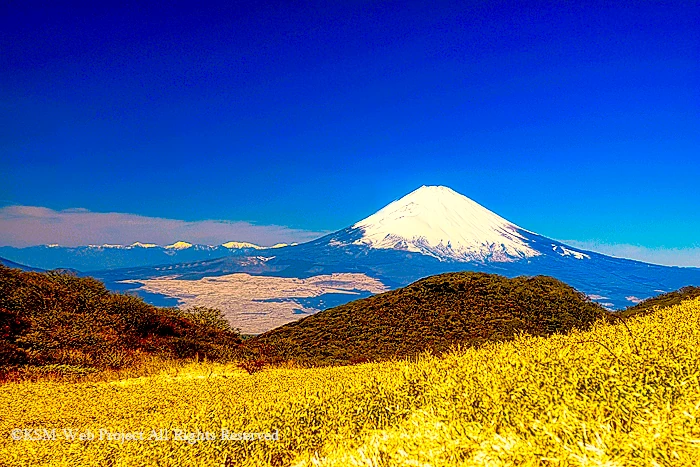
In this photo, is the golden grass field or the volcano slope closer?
the golden grass field

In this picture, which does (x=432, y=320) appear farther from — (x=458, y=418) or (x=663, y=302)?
(x=458, y=418)

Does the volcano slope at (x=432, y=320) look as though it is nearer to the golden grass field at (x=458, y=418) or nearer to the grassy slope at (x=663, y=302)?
the grassy slope at (x=663, y=302)

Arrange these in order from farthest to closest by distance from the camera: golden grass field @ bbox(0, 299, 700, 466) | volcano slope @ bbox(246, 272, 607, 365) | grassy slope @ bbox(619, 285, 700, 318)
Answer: volcano slope @ bbox(246, 272, 607, 365) → grassy slope @ bbox(619, 285, 700, 318) → golden grass field @ bbox(0, 299, 700, 466)

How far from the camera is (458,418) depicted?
4.95 m

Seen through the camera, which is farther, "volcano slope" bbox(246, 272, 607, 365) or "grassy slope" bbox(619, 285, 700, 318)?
"volcano slope" bbox(246, 272, 607, 365)

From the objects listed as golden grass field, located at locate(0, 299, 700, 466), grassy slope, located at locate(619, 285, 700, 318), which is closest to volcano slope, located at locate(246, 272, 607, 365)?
grassy slope, located at locate(619, 285, 700, 318)

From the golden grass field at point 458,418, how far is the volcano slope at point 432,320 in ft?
40.1

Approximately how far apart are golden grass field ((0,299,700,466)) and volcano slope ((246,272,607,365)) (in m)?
12.2

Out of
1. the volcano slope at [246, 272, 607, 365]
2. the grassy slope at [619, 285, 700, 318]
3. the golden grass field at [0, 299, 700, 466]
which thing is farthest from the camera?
the volcano slope at [246, 272, 607, 365]

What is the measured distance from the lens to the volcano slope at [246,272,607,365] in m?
23.6

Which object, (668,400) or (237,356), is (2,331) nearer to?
(237,356)

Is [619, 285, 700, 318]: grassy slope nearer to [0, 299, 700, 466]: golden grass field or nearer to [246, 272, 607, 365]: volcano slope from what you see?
[246, 272, 607, 365]: volcano slope

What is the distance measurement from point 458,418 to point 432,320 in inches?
916

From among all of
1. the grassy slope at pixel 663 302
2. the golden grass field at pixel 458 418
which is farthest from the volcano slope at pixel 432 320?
the golden grass field at pixel 458 418
